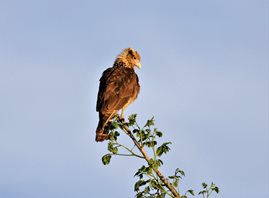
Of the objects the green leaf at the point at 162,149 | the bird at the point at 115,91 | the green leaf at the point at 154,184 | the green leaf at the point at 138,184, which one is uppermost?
the bird at the point at 115,91

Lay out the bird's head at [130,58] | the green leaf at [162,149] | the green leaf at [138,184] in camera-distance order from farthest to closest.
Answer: the bird's head at [130,58] → the green leaf at [162,149] → the green leaf at [138,184]

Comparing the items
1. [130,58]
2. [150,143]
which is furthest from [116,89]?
[150,143]

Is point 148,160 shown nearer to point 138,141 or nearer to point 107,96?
point 138,141

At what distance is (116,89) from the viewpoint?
41.5 ft

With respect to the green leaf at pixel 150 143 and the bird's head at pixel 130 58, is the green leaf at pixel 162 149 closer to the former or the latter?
the green leaf at pixel 150 143

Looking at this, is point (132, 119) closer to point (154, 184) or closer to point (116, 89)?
point (154, 184)

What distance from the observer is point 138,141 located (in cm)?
612

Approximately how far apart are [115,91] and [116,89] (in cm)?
13

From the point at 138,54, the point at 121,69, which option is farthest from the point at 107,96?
the point at 138,54

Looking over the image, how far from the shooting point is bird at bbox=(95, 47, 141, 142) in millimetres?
11445

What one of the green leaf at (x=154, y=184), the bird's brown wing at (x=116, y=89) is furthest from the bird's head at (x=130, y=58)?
the green leaf at (x=154, y=184)

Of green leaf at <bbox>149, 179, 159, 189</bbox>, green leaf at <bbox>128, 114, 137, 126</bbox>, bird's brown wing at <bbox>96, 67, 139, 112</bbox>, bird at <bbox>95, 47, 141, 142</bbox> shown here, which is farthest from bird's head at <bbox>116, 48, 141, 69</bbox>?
green leaf at <bbox>149, 179, 159, 189</bbox>

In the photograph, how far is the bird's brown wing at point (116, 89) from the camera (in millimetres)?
11977

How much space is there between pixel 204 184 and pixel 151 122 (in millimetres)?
991
